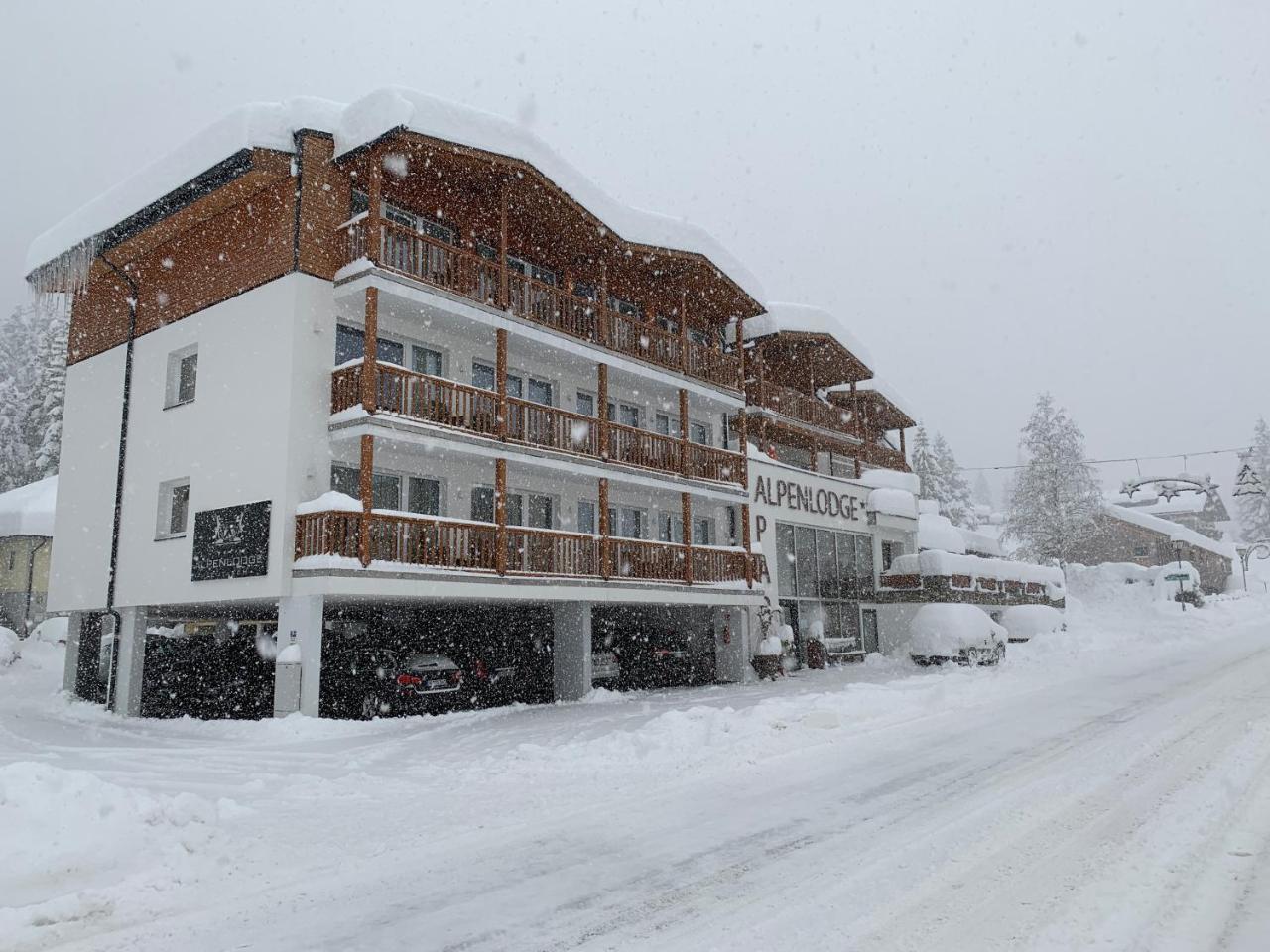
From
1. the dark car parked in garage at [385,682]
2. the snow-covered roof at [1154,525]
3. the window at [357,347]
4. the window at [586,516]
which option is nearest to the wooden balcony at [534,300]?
the window at [357,347]

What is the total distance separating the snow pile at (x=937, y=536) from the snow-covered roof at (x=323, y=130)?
20.4 meters

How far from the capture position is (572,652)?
65.0ft

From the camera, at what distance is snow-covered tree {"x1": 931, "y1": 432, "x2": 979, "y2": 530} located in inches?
2566

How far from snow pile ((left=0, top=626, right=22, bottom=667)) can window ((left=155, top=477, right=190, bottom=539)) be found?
12.0 m

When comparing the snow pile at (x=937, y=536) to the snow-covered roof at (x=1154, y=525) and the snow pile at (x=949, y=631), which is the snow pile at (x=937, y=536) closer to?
the snow pile at (x=949, y=631)

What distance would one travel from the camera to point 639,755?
406 inches

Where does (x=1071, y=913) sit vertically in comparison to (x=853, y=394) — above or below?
below

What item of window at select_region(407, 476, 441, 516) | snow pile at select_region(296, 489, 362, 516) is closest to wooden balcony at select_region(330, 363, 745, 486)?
snow pile at select_region(296, 489, 362, 516)

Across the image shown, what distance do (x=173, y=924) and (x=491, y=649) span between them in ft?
56.2

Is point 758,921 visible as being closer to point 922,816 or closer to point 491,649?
point 922,816

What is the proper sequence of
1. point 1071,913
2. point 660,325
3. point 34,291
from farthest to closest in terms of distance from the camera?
1. point 660,325
2. point 34,291
3. point 1071,913

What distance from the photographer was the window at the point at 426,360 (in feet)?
62.4

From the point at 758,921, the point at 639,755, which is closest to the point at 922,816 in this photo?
the point at 758,921

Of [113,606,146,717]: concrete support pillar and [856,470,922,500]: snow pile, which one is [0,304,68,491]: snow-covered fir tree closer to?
[113,606,146,717]: concrete support pillar
